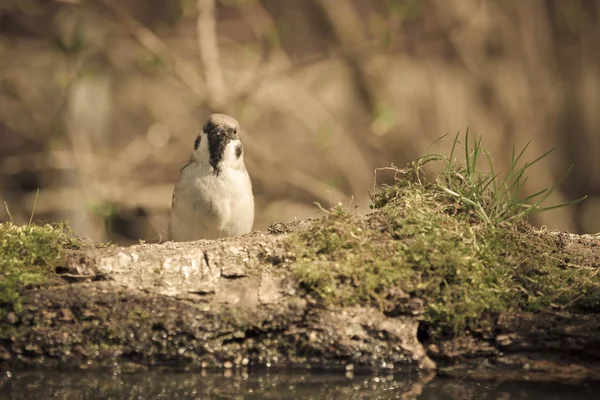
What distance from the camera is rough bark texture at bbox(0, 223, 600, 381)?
120 inches

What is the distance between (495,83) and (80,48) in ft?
17.3

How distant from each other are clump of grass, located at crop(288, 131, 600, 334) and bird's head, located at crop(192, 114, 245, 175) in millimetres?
1941

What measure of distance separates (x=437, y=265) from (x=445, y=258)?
0.15ft

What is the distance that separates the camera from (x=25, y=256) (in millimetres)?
3336

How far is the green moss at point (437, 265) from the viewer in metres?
3.17

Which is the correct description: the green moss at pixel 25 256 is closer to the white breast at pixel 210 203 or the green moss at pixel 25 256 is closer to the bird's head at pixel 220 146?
Answer: the white breast at pixel 210 203

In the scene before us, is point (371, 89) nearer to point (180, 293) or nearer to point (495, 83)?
point (495, 83)

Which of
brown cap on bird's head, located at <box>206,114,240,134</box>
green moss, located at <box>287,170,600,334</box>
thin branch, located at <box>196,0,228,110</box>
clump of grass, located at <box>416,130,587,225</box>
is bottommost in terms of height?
green moss, located at <box>287,170,600,334</box>

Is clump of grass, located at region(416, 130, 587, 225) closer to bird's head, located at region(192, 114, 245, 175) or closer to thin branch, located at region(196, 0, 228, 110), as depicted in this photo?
bird's head, located at region(192, 114, 245, 175)

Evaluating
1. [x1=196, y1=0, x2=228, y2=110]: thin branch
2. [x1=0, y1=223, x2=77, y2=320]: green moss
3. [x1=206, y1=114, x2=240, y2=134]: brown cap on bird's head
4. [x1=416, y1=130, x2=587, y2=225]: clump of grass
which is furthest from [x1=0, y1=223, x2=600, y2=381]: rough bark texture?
[x1=196, y1=0, x2=228, y2=110]: thin branch

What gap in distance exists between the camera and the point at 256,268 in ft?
11.0

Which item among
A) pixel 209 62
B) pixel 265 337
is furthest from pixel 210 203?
pixel 209 62

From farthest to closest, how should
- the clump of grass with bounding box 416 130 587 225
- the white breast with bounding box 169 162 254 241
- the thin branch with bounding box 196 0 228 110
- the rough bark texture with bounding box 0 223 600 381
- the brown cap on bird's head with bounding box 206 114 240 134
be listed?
1. the thin branch with bounding box 196 0 228 110
2. the brown cap on bird's head with bounding box 206 114 240 134
3. the white breast with bounding box 169 162 254 241
4. the clump of grass with bounding box 416 130 587 225
5. the rough bark texture with bounding box 0 223 600 381

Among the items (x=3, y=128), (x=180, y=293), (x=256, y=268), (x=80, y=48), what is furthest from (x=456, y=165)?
(x=3, y=128)
